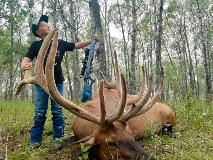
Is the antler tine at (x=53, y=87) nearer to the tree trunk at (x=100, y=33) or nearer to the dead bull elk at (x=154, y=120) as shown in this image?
the dead bull elk at (x=154, y=120)

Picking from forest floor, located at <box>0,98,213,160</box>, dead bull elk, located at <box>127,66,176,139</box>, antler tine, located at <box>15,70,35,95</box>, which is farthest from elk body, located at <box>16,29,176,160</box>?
dead bull elk, located at <box>127,66,176,139</box>

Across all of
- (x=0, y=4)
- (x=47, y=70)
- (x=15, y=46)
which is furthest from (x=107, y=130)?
(x=15, y=46)

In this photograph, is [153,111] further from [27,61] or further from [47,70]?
[47,70]

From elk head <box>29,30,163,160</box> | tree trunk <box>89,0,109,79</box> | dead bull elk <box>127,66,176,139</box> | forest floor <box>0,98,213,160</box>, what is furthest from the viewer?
tree trunk <box>89,0,109,79</box>

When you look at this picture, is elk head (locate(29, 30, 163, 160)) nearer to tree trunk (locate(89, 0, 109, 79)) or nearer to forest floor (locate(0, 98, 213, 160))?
forest floor (locate(0, 98, 213, 160))

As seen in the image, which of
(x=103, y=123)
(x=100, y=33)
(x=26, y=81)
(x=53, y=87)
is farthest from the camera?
(x=100, y=33)

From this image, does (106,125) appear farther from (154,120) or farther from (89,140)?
(154,120)

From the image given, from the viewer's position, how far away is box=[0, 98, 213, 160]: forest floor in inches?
217

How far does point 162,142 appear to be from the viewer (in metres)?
6.59

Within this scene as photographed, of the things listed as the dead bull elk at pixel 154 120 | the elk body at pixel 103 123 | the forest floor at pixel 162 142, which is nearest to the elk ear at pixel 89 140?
the elk body at pixel 103 123

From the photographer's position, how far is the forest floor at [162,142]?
217 inches

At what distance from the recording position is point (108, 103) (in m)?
6.24

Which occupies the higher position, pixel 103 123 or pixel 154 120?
pixel 103 123

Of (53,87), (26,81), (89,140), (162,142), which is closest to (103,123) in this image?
(89,140)
